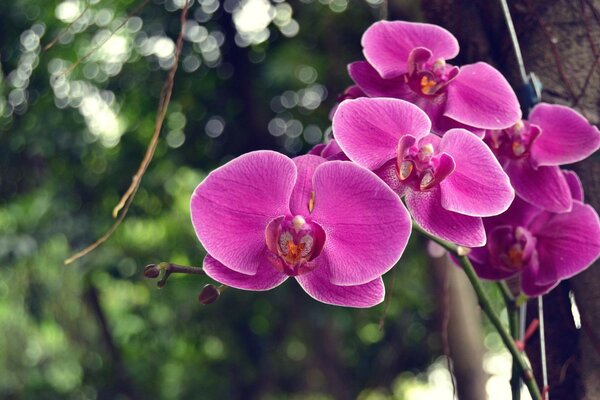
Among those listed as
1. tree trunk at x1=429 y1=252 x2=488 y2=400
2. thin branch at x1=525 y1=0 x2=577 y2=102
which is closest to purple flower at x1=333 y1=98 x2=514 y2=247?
thin branch at x1=525 y1=0 x2=577 y2=102

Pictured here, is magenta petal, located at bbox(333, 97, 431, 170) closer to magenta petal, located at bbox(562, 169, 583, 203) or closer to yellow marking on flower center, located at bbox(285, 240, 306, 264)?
yellow marking on flower center, located at bbox(285, 240, 306, 264)

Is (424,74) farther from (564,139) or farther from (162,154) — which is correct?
(162,154)

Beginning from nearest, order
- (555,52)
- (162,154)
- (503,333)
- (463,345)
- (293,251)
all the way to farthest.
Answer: (293,251)
(503,333)
(555,52)
(463,345)
(162,154)

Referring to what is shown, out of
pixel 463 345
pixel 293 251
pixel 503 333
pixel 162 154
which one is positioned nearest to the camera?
pixel 293 251

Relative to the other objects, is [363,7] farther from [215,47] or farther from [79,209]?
[79,209]

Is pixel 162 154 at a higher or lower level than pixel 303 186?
lower

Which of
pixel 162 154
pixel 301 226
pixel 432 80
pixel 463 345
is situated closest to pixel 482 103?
pixel 432 80

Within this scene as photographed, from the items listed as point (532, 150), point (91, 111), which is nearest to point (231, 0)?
point (91, 111)
